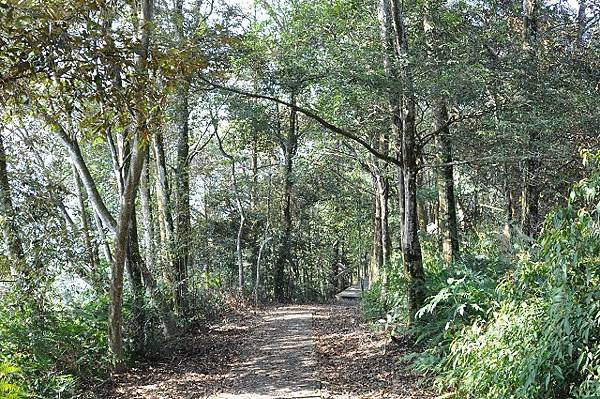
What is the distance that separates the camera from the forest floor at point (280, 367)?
710 centimetres

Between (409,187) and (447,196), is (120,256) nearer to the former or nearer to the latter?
(409,187)

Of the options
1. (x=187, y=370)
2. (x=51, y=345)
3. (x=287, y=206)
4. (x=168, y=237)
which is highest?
(x=287, y=206)

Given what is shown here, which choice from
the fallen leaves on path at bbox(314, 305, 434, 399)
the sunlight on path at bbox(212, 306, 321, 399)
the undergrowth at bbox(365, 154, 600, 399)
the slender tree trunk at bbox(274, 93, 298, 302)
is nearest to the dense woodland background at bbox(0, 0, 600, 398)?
the undergrowth at bbox(365, 154, 600, 399)

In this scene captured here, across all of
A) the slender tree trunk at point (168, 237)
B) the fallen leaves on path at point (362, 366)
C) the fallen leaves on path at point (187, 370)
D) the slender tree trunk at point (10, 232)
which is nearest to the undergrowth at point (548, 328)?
the fallen leaves on path at point (362, 366)

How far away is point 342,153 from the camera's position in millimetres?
14781

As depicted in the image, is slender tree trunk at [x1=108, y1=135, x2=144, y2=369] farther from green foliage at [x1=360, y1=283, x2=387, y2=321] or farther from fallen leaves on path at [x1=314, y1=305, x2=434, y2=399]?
green foliage at [x1=360, y1=283, x2=387, y2=321]

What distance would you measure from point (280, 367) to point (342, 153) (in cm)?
750

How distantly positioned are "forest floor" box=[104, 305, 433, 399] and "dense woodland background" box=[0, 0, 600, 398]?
0.44m

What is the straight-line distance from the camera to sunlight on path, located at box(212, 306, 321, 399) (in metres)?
7.14

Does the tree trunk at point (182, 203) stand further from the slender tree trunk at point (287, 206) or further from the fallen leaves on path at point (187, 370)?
the slender tree trunk at point (287, 206)

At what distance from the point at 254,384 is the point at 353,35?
23.8 feet

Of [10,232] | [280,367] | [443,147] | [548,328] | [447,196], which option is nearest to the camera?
[548,328]

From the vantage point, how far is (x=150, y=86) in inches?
171

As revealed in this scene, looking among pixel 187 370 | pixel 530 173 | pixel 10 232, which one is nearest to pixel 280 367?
pixel 187 370
